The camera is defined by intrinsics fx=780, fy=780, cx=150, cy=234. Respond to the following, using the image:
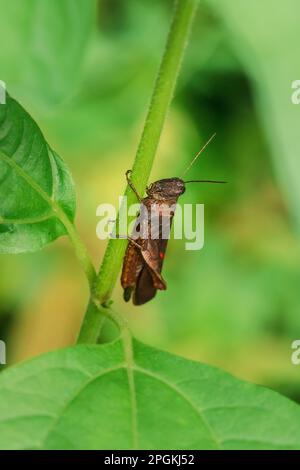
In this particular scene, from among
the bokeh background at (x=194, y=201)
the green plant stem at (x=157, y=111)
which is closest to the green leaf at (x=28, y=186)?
the green plant stem at (x=157, y=111)

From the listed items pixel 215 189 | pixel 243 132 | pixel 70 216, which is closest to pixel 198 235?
pixel 215 189

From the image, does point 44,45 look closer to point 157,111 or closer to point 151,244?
point 151,244

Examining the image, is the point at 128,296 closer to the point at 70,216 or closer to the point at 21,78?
the point at 70,216

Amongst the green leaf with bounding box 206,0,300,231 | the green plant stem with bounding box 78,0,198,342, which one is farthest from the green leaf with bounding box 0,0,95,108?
the green plant stem with bounding box 78,0,198,342

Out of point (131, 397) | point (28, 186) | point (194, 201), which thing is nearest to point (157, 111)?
point (28, 186)

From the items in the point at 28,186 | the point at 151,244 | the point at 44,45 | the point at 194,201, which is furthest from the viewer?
the point at 194,201

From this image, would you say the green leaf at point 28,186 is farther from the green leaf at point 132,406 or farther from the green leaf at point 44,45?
the green leaf at point 44,45
